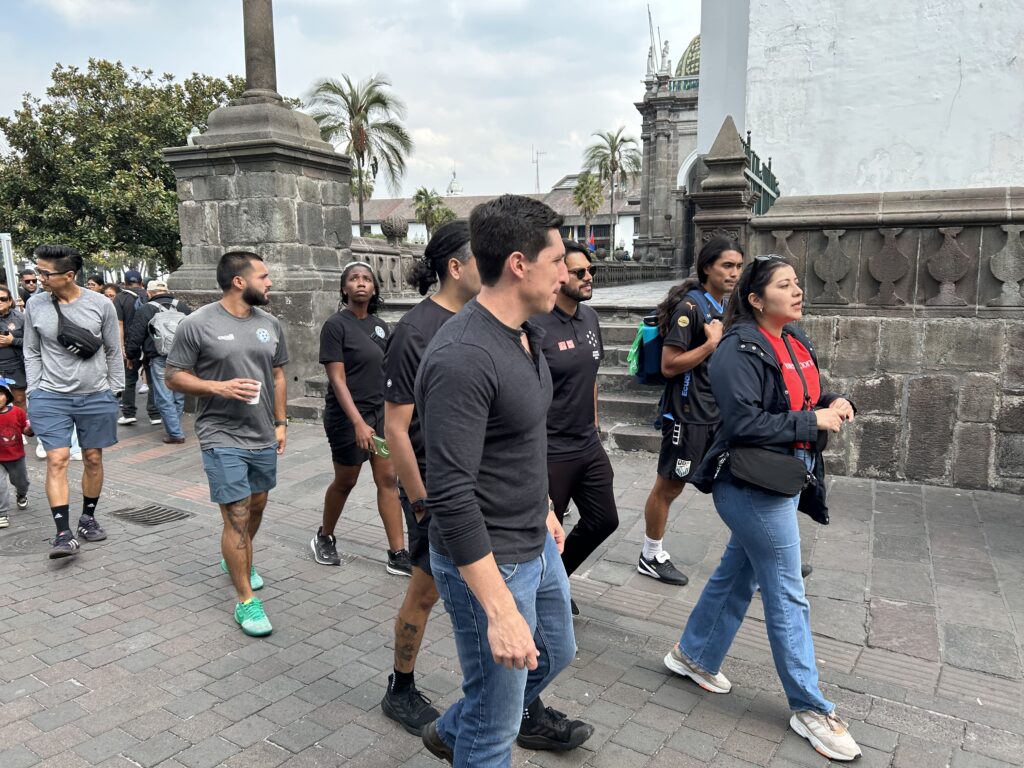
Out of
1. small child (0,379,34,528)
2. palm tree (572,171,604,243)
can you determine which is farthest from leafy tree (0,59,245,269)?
palm tree (572,171,604,243)

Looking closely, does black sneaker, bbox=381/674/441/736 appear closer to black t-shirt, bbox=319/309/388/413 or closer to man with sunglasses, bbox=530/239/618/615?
man with sunglasses, bbox=530/239/618/615

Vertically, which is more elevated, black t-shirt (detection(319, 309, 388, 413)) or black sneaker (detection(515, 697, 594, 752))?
black t-shirt (detection(319, 309, 388, 413))

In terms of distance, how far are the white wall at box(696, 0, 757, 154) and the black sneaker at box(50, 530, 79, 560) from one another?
8531 mm

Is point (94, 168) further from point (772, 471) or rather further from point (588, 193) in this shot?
point (588, 193)

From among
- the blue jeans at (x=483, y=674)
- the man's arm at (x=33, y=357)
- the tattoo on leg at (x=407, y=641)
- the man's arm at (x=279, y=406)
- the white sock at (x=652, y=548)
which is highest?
the man's arm at (x=33, y=357)

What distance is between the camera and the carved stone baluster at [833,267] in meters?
6.32

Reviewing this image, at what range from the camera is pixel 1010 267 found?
584cm

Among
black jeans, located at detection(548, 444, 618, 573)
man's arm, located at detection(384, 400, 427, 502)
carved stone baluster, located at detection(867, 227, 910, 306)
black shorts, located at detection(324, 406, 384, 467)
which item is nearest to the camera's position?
man's arm, located at detection(384, 400, 427, 502)

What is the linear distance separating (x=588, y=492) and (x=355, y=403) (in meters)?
1.82

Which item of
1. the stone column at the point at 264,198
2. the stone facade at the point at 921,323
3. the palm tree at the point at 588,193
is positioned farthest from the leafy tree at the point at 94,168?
the palm tree at the point at 588,193

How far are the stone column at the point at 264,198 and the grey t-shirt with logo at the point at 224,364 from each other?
5043mm

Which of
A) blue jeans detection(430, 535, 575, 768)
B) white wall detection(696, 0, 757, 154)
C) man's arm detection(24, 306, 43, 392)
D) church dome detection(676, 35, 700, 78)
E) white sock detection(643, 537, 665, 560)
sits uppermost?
church dome detection(676, 35, 700, 78)

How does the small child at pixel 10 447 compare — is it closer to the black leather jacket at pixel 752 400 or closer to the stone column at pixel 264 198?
the stone column at pixel 264 198

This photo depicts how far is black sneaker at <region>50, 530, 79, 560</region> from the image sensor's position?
4789 millimetres
